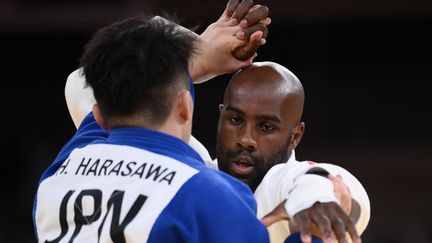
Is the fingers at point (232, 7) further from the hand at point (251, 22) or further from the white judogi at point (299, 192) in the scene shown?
the white judogi at point (299, 192)

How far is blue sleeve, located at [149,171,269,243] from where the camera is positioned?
2090mm

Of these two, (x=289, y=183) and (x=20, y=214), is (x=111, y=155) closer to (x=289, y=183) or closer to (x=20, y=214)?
(x=289, y=183)

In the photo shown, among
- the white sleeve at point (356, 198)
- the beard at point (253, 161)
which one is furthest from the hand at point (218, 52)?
the white sleeve at point (356, 198)

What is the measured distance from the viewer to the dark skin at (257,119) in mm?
2859

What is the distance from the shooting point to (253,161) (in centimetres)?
285

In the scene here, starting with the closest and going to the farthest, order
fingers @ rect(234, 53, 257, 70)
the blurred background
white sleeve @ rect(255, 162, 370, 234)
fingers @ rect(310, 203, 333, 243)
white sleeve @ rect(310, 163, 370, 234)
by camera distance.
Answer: fingers @ rect(310, 203, 333, 243), white sleeve @ rect(255, 162, 370, 234), white sleeve @ rect(310, 163, 370, 234), fingers @ rect(234, 53, 257, 70), the blurred background

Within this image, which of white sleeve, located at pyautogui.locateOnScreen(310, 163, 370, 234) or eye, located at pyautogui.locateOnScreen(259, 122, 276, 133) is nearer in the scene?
white sleeve, located at pyautogui.locateOnScreen(310, 163, 370, 234)

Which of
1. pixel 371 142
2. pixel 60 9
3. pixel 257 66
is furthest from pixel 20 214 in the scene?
pixel 257 66

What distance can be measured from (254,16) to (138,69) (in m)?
0.77

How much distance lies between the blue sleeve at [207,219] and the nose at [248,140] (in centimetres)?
74

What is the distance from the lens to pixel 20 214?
8.24 meters

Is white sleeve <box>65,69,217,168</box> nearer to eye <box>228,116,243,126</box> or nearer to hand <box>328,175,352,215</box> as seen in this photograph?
eye <box>228,116,243,126</box>

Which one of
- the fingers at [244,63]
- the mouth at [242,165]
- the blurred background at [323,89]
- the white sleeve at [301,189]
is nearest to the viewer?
the white sleeve at [301,189]

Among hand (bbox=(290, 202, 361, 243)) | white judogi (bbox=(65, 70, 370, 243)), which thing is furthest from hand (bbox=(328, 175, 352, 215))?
hand (bbox=(290, 202, 361, 243))
